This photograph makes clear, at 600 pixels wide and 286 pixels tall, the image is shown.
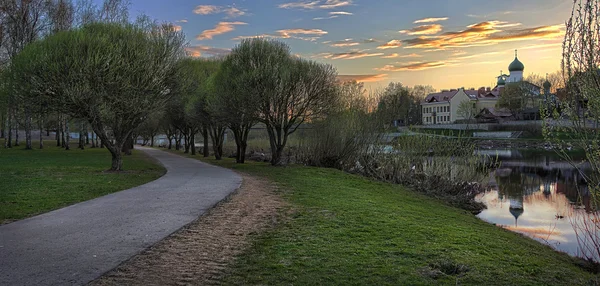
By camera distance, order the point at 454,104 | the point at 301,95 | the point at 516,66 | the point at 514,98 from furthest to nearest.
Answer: the point at 516,66
the point at 454,104
the point at 514,98
the point at 301,95

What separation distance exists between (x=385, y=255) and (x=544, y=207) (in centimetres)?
1494

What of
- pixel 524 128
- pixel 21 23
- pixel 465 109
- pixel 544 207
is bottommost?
pixel 544 207

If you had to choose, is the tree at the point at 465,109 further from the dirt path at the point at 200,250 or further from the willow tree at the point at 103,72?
the dirt path at the point at 200,250

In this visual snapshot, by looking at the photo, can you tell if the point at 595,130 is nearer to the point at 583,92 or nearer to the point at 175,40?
the point at 583,92

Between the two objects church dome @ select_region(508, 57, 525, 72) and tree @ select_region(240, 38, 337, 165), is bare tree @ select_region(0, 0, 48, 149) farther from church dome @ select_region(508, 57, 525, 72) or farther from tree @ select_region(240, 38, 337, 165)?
church dome @ select_region(508, 57, 525, 72)

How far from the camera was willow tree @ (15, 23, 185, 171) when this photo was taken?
66.9ft

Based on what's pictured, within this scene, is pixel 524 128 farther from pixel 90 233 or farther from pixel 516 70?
pixel 90 233

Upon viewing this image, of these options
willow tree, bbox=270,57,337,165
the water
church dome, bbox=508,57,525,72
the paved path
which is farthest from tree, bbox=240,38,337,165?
church dome, bbox=508,57,525,72

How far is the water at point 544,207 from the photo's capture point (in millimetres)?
12844

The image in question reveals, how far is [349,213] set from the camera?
11.7 metres

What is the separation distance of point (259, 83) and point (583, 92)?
1992cm

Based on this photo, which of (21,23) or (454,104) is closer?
(21,23)

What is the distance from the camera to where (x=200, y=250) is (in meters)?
7.59

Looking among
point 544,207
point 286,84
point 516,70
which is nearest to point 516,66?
point 516,70
